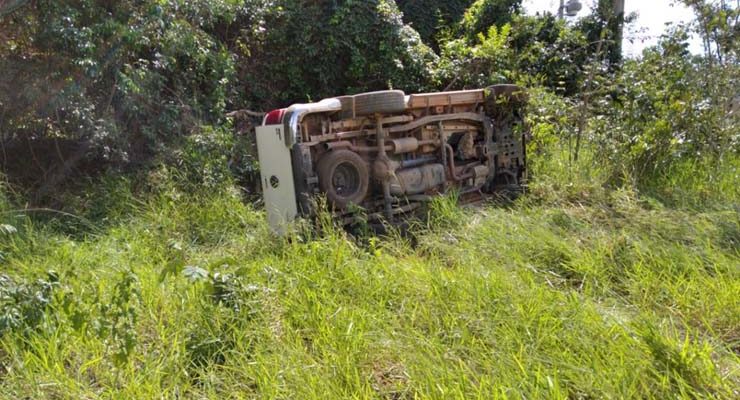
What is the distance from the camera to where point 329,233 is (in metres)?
4.18

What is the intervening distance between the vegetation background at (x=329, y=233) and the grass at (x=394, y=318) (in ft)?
0.05

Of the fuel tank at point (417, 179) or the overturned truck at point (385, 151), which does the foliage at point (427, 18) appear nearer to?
the overturned truck at point (385, 151)

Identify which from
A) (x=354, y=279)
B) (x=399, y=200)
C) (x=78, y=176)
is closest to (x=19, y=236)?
(x=78, y=176)

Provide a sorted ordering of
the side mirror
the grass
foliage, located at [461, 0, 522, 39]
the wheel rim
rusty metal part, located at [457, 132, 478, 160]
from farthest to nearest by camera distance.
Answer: the side mirror → foliage, located at [461, 0, 522, 39] → rusty metal part, located at [457, 132, 478, 160] → the wheel rim → the grass

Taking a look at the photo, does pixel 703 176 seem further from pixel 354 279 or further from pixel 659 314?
pixel 354 279

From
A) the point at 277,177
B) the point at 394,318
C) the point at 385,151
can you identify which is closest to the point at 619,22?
the point at 385,151

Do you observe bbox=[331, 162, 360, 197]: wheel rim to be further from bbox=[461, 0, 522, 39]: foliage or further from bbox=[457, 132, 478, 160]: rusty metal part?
bbox=[461, 0, 522, 39]: foliage

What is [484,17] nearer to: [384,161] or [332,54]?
[332,54]

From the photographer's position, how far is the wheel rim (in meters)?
4.89

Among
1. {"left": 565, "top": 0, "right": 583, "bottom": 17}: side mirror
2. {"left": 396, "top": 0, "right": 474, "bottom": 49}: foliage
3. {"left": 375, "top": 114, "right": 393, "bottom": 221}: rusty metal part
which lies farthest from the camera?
{"left": 565, "top": 0, "right": 583, "bottom": 17}: side mirror

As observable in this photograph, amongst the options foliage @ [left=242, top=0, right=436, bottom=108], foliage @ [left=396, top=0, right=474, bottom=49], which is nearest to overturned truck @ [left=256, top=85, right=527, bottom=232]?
foliage @ [left=242, top=0, right=436, bottom=108]

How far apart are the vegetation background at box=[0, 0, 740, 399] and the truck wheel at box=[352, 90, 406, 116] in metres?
1.04

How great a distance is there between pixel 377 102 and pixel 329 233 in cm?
144

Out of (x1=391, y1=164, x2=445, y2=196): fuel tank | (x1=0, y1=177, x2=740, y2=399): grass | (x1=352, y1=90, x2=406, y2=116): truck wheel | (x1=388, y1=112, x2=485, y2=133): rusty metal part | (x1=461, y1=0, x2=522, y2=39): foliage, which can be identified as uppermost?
(x1=461, y1=0, x2=522, y2=39): foliage
